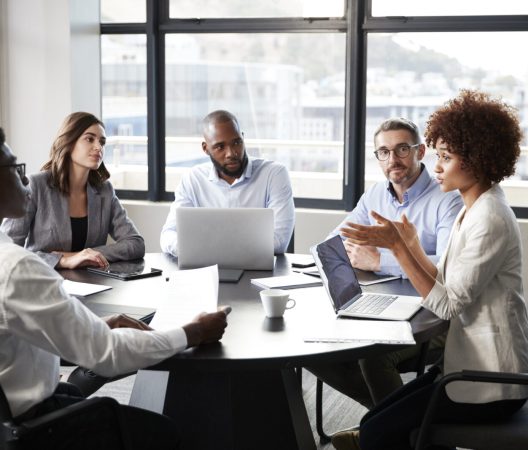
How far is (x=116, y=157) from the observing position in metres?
5.68

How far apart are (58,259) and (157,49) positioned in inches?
106

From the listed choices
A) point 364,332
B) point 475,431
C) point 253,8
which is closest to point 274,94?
point 253,8

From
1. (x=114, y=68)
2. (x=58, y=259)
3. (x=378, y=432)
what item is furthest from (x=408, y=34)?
(x=378, y=432)

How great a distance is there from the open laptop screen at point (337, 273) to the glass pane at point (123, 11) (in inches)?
133

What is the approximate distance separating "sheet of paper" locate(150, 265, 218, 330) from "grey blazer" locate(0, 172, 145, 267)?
73 cm

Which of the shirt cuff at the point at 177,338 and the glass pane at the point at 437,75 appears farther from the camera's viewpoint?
the glass pane at the point at 437,75

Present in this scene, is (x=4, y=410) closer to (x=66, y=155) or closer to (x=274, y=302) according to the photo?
Answer: (x=274, y=302)

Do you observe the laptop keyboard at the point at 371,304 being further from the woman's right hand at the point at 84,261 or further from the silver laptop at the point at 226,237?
the woman's right hand at the point at 84,261

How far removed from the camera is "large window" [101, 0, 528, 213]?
4.92m

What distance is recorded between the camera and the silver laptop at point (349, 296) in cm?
234

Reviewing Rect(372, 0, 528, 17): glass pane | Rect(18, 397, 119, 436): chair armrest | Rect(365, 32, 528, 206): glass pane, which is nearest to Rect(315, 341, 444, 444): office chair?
Rect(18, 397, 119, 436): chair armrest

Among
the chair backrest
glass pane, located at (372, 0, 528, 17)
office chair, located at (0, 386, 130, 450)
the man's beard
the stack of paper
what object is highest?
glass pane, located at (372, 0, 528, 17)

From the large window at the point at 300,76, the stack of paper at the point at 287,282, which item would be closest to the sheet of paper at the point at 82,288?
the stack of paper at the point at 287,282

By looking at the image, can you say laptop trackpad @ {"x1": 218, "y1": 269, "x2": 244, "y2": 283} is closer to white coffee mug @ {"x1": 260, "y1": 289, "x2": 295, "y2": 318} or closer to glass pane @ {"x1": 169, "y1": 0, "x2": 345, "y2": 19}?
white coffee mug @ {"x1": 260, "y1": 289, "x2": 295, "y2": 318}
